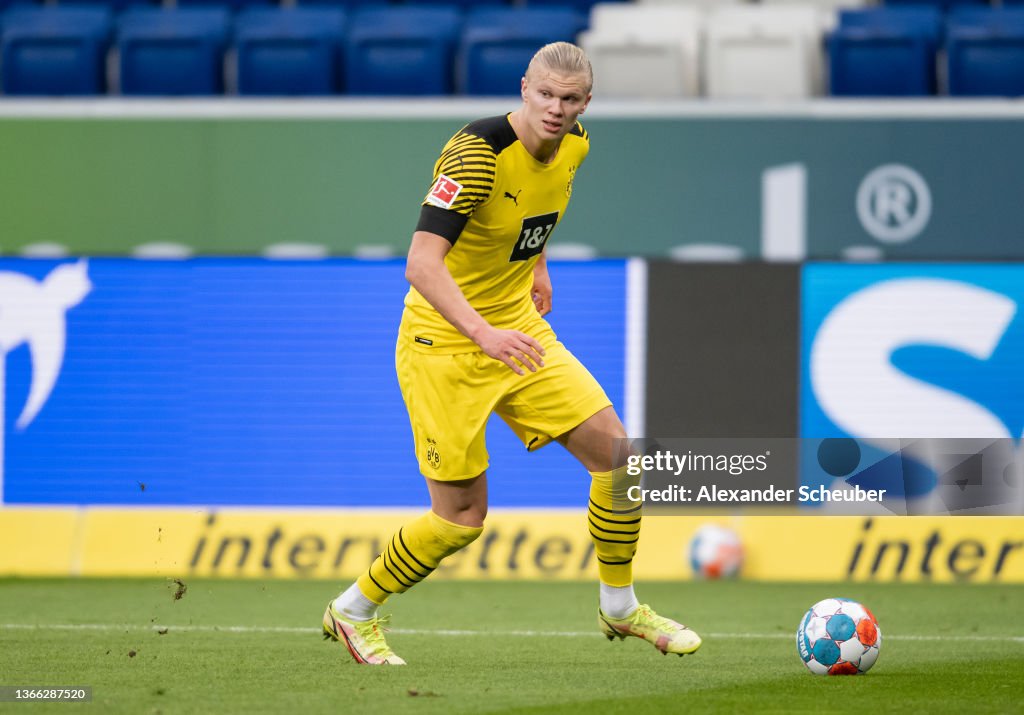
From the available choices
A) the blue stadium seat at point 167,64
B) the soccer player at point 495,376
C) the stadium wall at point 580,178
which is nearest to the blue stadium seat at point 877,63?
the stadium wall at point 580,178

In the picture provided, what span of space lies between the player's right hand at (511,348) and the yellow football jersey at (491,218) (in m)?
0.44

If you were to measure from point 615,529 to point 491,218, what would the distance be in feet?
3.93

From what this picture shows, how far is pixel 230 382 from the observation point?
1051 cm

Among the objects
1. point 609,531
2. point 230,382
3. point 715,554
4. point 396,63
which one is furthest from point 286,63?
point 609,531

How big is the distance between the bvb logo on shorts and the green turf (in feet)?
2.42

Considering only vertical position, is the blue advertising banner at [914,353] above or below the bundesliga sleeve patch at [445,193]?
below

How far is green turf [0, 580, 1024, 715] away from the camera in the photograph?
5.12m

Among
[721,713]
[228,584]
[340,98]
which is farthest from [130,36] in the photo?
[721,713]

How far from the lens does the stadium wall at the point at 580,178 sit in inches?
417

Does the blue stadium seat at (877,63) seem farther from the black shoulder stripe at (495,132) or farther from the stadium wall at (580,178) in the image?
the black shoulder stripe at (495,132)

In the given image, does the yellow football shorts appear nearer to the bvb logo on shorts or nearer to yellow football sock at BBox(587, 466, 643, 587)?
the bvb logo on shorts

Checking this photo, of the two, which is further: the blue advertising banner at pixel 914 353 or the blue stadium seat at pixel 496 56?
the blue stadium seat at pixel 496 56

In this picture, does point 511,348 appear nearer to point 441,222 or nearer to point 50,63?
point 441,222

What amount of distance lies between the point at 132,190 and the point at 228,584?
284cm
